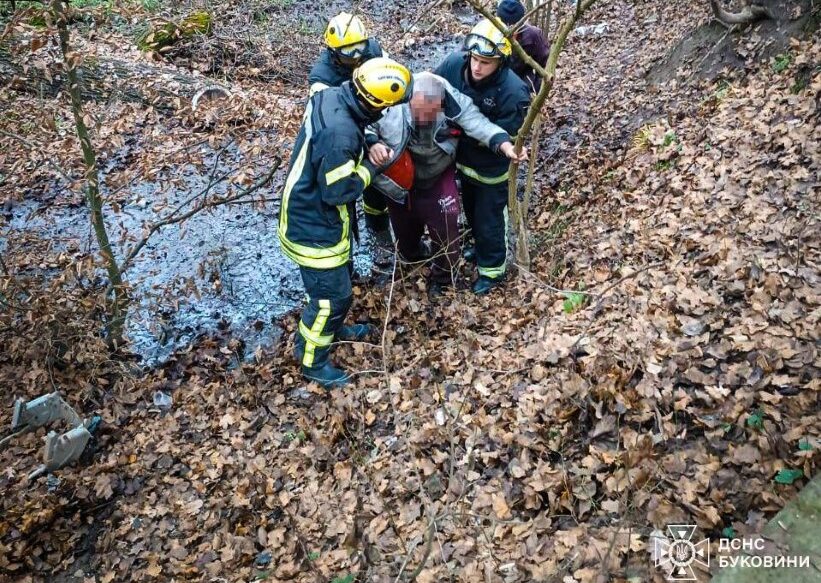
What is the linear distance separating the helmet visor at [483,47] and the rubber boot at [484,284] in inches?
88.5

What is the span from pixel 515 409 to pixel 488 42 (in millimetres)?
3042

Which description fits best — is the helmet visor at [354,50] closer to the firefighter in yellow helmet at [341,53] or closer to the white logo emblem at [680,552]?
the firefighter in yellow helmet at [341,53]

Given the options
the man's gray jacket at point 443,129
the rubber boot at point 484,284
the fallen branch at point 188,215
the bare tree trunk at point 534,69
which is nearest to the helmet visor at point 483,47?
the bare tree trunk at point 534,69

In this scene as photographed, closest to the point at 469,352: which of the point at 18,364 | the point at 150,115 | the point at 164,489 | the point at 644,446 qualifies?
the point at 644,446

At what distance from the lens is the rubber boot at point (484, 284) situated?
5977 mm

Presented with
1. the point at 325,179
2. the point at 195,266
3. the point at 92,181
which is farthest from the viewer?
the point at 195,266

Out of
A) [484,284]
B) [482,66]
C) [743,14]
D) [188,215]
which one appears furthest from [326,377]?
[743,14]

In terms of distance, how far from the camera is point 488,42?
185 inches

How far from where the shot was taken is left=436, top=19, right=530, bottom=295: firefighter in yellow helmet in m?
4.82

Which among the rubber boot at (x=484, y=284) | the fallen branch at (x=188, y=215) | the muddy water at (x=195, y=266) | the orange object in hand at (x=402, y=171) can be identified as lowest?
the muddy water at (x=195, y=266)

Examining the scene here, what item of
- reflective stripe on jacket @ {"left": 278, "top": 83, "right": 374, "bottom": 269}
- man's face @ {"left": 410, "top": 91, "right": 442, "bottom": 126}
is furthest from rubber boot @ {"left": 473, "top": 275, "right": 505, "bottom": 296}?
man's face @ {"left": 410, "top": 91, "right": 442, "bottom": 126}

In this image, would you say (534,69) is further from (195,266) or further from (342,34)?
(195,266)

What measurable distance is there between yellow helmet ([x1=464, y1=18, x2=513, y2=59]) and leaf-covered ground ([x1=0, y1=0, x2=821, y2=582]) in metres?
2.13

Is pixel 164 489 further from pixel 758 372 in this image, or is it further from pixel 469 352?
pixel 758 372
